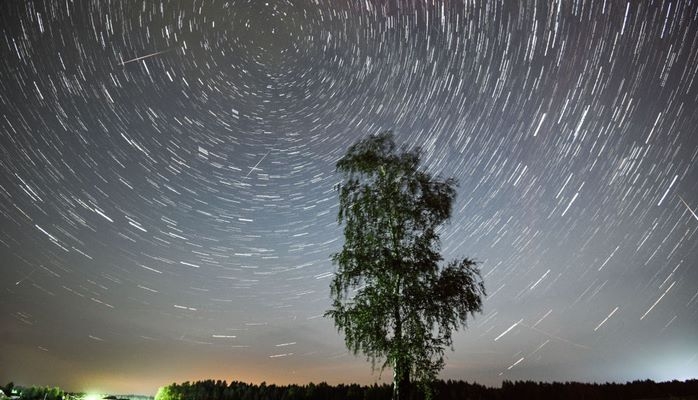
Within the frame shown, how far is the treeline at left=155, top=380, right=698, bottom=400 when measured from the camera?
16.0m

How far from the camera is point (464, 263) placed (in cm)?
1719

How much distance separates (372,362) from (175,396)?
1625 centimetres

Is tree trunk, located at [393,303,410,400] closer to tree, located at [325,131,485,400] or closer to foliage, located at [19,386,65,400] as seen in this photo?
tree, located at [325,131,485,400]

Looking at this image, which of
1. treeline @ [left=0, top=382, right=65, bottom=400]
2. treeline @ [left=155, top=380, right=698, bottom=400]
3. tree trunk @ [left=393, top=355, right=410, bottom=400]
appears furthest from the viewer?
treeline @ [left=0, top=382, right=65, bottom=400]

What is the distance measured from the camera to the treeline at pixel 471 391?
52.6ft

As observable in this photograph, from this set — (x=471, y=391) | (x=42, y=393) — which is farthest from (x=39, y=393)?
(x=471, y=391)

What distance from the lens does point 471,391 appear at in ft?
52.2

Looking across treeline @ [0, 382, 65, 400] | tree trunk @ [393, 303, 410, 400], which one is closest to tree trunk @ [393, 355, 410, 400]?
tree trunk @ [393, 303, 410, 400]

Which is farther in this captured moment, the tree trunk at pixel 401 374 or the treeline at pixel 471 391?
the treeline at pixel 471 391

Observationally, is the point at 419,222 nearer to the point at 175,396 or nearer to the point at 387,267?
the point at 387,267

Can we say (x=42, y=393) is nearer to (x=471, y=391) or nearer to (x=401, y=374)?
(x=401, y=374)

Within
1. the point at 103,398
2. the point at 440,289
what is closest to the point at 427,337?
the point at 440,289

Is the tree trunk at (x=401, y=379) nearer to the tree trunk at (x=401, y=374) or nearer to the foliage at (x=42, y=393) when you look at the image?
the tree trunk at (x=401, y=374)

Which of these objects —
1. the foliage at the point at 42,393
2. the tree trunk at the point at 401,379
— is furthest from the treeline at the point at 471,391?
the foliage at the point at 42,393
